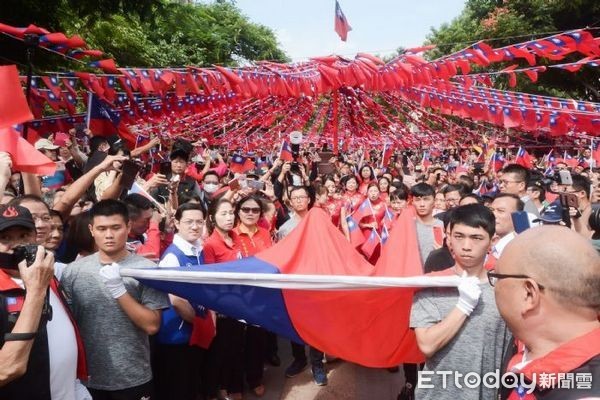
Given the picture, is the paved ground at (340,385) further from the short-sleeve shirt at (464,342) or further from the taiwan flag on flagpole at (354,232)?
the short-sleeve shirt at (464,342)

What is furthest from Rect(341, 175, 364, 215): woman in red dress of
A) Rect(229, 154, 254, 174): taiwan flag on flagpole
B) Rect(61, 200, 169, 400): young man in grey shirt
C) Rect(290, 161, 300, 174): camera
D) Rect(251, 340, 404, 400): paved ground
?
Rect(61, 200, 169, 400): young man in grey shirt

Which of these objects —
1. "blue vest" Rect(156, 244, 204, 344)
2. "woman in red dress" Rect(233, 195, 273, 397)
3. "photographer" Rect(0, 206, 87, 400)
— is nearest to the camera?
"photographer" Rect(0, 206, 87, 400)

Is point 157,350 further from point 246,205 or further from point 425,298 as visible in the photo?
point 425,298

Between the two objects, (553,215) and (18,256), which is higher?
(18,256)

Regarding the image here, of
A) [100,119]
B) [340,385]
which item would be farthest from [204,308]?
[100,119]

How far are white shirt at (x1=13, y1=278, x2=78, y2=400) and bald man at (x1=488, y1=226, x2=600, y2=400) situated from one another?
1953mm

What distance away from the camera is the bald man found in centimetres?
147

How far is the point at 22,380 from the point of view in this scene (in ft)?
7.11

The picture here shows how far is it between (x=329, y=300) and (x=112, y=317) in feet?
4.02

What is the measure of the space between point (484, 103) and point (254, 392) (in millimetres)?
6990

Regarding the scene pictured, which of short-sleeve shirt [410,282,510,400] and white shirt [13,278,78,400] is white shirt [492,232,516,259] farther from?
white shirt [13,278,78,400]

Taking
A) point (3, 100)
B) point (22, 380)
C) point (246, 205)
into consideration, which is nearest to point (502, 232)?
point (246, 205)

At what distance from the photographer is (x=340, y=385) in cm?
477

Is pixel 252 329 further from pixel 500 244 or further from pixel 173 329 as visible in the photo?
pixel 500 244
